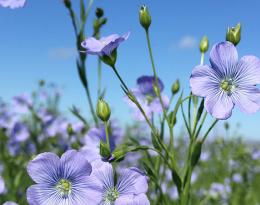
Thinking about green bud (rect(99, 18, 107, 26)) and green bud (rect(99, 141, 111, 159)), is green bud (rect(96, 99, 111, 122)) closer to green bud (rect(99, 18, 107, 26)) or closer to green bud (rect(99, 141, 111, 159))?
green bud (rect(99, 141, 111, 159))

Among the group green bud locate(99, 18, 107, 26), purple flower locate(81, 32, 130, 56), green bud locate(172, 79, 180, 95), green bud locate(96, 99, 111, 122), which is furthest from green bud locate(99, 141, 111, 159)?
green bud locate(99, 18, 107, 26)

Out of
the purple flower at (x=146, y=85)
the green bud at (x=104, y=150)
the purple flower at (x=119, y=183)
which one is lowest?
the purple flower at (x=119, y=183)

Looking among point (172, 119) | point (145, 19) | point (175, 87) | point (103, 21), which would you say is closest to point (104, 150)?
point (172, 119)

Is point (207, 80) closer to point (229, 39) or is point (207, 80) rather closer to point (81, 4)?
point (229, 39)

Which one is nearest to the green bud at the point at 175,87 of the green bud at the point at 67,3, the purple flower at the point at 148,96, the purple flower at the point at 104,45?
the purple flower at the point at 148,96

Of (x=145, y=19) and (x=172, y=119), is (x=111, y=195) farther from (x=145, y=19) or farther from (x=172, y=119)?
(x=145, y=19)

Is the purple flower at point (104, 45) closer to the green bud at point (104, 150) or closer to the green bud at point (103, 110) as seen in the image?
the green bud at point (103, 110)
